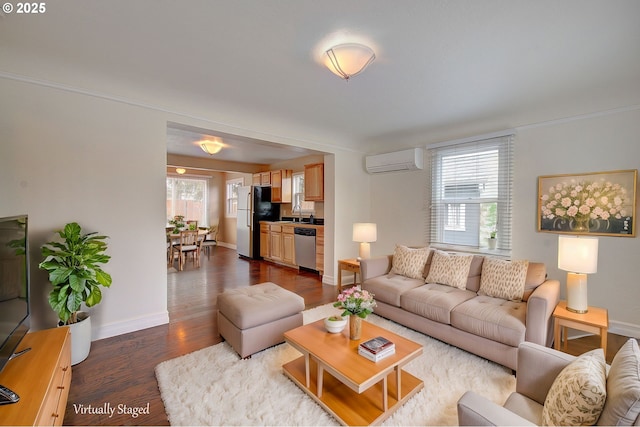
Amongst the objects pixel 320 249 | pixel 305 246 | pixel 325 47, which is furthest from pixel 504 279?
pixel 305 246

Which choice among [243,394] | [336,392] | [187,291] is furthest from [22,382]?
[187,291]

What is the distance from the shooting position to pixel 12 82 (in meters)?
2.33

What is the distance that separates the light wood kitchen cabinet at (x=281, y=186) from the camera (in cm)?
680

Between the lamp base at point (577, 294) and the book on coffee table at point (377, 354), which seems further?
the lamp base at point (577, 294)

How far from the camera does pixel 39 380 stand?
1.35 m

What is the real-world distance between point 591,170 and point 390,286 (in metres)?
2.54

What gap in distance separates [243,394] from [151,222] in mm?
2082

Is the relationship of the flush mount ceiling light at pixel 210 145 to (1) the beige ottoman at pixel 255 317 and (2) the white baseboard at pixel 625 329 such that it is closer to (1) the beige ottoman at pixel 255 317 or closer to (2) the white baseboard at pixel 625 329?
(1) the beige ottoman at pixel 255 317

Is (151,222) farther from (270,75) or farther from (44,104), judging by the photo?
(270,75)

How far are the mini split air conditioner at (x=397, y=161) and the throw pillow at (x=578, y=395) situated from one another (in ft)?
11.4

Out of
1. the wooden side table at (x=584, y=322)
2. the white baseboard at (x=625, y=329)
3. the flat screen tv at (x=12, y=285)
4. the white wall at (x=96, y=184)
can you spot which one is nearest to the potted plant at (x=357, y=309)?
the wooden side table at (x=584, y=322)

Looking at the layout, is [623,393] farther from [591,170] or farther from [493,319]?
[591,170]

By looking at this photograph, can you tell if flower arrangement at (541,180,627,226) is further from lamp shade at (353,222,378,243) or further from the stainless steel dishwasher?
the stainless steel dishwasher

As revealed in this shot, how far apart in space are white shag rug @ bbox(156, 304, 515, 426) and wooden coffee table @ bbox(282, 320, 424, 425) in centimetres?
6
